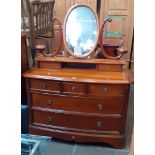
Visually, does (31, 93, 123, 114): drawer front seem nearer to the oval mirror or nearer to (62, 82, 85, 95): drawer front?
(62, 82, 85, 95): drawer front

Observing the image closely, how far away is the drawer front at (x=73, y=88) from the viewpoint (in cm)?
173

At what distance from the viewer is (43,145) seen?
1.18 m

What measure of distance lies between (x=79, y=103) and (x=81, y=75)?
0.77 feet

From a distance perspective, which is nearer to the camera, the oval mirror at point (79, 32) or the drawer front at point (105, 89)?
the drawer front at point (105, 89)

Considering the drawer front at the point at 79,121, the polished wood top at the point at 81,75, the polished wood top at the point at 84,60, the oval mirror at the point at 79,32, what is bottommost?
the drawer front at the point at 79,121

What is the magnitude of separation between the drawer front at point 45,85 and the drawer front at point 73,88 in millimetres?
60

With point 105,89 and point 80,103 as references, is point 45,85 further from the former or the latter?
point 105,89

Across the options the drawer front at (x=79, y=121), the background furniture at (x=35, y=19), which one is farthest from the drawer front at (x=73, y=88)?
the background furniture at (x=35, y=19)

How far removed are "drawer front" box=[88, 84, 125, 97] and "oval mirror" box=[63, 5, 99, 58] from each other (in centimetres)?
30

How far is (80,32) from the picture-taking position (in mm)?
1839

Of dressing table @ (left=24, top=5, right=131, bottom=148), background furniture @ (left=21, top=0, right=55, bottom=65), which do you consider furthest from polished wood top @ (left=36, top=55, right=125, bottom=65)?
background furniture @ (left=21, top=0, right=55, bottom=65)

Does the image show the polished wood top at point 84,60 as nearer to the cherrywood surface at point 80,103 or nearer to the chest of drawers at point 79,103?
the chest of drawers at point 79,103
